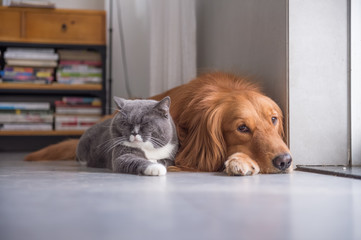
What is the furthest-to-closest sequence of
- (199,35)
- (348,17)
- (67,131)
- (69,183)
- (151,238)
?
1. (67,131)
2. (199,35)
3. (348,17)
4. (69,183)
5. (151,238)

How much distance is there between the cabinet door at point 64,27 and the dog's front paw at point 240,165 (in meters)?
2.32

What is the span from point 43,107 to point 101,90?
1.61 feet

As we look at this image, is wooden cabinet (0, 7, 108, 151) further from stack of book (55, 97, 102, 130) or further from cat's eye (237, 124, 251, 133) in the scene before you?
cat's eye (237, 124, 251, 133)

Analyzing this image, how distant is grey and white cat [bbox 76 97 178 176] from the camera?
62.9 inches

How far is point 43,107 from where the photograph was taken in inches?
144

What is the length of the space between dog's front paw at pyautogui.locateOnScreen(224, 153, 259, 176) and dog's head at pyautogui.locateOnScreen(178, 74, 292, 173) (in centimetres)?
3

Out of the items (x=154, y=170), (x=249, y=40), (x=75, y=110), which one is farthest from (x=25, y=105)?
(x=154, y=170)

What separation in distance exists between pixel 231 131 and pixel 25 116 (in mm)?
2441

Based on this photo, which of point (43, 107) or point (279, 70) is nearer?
point (279, 70)

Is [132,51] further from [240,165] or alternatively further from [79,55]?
[240,165]

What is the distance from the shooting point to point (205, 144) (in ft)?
5.57

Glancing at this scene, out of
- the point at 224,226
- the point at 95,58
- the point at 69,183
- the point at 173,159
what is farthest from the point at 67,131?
the point at 224,226

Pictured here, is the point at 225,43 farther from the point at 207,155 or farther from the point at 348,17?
the point at 207,155

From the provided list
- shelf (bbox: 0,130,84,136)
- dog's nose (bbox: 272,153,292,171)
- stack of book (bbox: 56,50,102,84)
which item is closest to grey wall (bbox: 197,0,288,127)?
dog's nose (bbox: 272,153,292,171)
